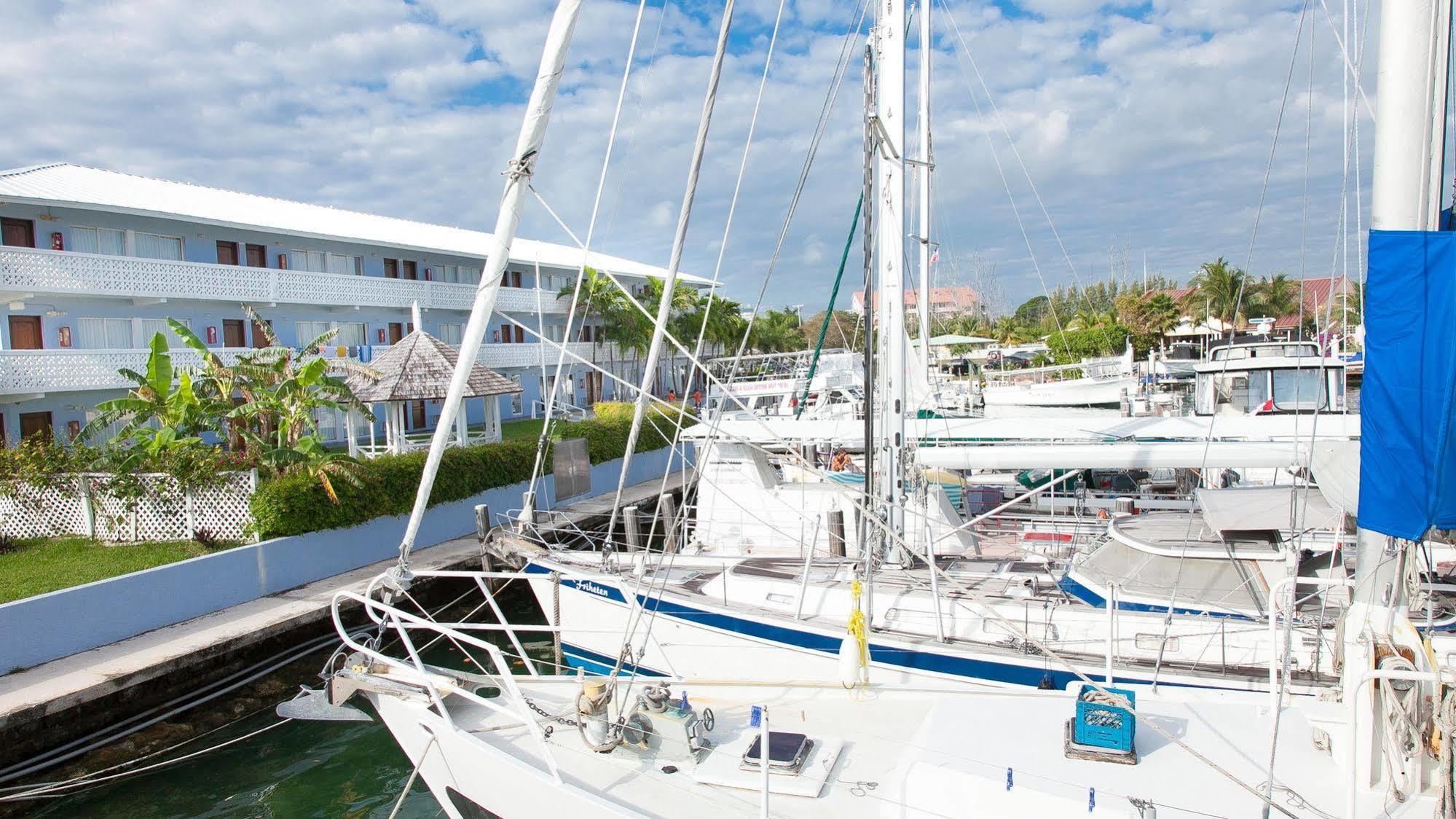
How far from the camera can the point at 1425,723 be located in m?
4.66

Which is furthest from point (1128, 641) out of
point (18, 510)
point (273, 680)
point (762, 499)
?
point (18, 510)

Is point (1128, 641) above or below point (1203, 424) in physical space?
below

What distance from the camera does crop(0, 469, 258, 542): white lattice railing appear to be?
1575 centimetres

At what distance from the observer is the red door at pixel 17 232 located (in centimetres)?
2161

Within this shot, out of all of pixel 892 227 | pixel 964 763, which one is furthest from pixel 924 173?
pixel 964 763

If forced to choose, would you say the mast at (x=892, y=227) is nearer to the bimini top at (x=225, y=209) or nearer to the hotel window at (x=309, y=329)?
the bimini top at (x=225, y=209)

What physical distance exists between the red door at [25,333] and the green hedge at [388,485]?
36.4ft

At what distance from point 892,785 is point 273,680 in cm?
1133

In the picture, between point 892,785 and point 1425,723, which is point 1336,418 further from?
point 892,785

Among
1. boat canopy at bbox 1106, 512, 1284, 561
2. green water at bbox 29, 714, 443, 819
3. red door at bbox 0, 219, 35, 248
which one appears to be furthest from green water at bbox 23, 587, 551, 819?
red door at bbox 0, 219, 35, 248

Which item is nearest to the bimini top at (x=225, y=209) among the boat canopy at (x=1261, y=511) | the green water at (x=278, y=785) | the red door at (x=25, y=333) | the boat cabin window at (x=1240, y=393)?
the red door at (x=25, y=333)

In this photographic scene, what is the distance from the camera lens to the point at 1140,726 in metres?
5.63

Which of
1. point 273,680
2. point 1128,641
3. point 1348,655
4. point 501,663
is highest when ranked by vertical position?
point 1348,655

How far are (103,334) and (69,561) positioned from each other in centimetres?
1195
